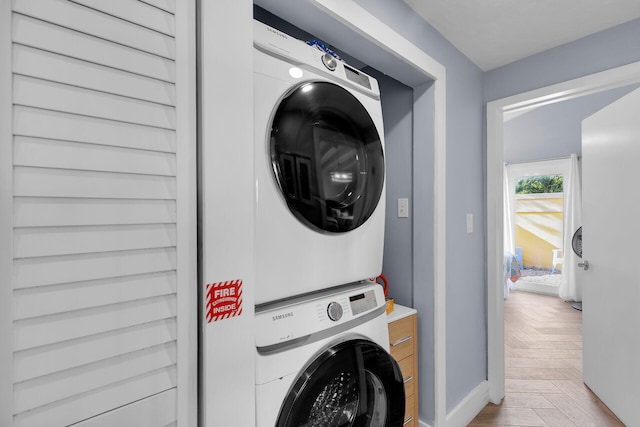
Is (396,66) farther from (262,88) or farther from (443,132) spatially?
(262,88)

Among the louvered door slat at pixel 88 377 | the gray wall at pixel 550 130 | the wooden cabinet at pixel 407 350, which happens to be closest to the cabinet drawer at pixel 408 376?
the wooden cabinet at pixel 407 350

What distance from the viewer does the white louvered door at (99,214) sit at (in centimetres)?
47

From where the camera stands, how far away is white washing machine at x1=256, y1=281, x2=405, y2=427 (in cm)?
86

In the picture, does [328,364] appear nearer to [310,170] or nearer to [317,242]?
[317,242]

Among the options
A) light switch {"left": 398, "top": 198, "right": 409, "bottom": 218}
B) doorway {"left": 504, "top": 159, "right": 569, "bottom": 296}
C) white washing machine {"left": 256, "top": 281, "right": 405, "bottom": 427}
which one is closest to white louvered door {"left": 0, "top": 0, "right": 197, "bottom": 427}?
white washing machine {"left": 256, "top": 281, "right": 405, "bottom": 427}

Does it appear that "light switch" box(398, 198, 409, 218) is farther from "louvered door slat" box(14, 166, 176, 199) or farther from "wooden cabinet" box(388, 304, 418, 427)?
"louvered door slat" box(14, 166, 176, 199)

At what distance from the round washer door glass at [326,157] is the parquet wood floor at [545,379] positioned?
1.86 metres

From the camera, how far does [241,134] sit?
0.72 metres

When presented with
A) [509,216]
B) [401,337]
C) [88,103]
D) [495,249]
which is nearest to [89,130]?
[88,103]

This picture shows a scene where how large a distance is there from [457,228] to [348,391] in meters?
1.28

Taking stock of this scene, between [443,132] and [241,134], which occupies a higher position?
[443,132]

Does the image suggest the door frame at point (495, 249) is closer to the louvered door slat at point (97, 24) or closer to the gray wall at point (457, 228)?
the gray wall at point (457, 228)

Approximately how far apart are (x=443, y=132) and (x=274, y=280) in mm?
1392

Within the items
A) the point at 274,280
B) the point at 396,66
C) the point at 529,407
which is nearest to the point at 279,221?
the point at 274,280
